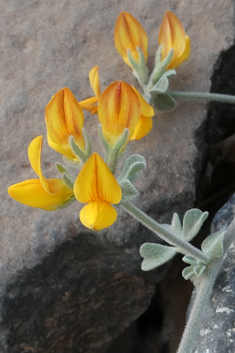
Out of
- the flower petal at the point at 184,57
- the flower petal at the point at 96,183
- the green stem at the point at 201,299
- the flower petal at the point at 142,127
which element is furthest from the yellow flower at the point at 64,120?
the flower petal at the point at 184,57

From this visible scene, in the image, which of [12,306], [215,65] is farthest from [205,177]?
[12,306]

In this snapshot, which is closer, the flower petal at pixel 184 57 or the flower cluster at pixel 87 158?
the flower cluster at pixel 87 158

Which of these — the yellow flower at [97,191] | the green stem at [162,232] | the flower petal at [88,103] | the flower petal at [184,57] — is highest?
the yellow flower at [97,191]

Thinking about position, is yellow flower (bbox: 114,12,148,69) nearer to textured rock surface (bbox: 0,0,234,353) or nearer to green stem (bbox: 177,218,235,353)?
textured rock surface (bbox: 0,0,234,353)

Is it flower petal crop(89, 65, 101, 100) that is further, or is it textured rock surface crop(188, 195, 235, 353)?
flower petal crop(89, 65, 101, 100)

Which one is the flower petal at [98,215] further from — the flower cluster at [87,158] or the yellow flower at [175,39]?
the yellow flower at [175,39]

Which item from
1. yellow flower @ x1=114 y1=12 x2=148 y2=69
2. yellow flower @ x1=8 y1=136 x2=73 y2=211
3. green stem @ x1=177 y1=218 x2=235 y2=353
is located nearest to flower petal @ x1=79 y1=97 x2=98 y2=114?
yellow flower @ x1=114 y1=12 x2=148 y2=69

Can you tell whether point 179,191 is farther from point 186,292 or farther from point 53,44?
point 53,44
